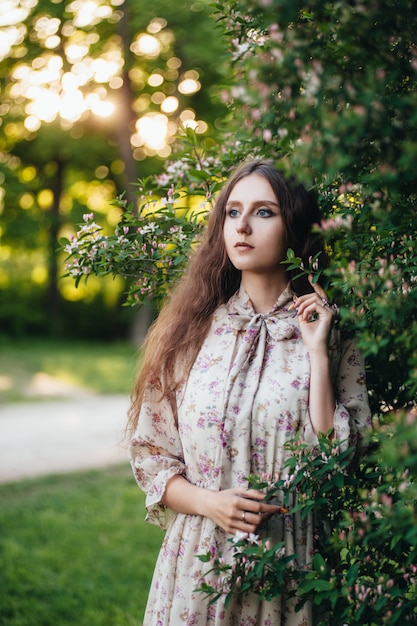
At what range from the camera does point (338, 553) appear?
2.13 m

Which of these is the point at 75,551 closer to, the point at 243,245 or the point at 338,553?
the point at 338,553

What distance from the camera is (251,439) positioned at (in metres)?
2.22

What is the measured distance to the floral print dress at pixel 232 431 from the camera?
7.16 feet

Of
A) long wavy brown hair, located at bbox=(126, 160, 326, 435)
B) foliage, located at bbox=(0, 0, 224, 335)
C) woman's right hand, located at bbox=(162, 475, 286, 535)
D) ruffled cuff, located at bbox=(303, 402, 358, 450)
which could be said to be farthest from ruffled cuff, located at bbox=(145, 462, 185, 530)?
foliage, located at bbox=(0, 0, 224, 335)

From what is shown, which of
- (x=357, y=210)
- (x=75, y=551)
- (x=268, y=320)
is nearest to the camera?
(x=357, y=210)

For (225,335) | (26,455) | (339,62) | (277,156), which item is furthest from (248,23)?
(26,455)

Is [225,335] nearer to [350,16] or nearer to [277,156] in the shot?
[277,156]

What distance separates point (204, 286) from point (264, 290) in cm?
25

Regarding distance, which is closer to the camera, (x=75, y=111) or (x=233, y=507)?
(x=233, y=507)

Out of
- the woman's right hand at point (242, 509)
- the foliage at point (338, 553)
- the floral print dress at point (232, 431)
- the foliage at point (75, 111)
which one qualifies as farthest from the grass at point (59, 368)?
the foliage at point (338, 553)

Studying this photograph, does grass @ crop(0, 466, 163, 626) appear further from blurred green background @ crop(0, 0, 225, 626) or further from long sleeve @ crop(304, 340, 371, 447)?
blurred green background @ crop(0, 0, 225, 626)

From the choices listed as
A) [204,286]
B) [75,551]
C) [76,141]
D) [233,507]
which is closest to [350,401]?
[233,507]

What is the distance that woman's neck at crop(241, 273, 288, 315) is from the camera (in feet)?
8.00

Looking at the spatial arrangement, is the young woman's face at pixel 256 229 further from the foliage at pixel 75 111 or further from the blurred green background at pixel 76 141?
the foliage at pixel 75 111
